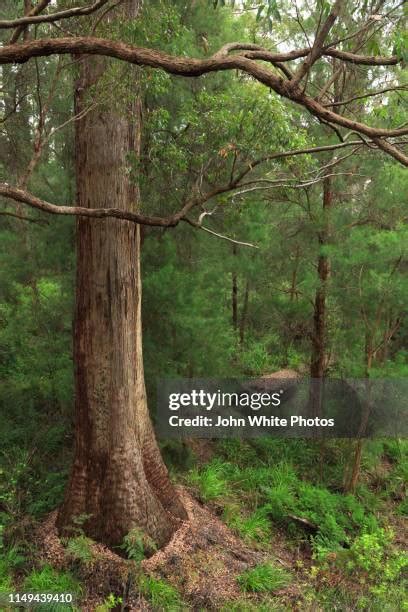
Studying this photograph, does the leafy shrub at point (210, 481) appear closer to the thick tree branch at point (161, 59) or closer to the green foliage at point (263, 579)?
the green foliage at point (263, 579)

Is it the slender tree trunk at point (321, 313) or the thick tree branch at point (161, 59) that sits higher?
the thick tree branch at point (161, 59)

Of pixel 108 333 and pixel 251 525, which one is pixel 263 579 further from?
pixel 108 333

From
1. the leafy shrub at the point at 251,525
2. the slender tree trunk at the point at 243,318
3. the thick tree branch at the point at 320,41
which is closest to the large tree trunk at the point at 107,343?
the leafy shrub at the point at 251,525

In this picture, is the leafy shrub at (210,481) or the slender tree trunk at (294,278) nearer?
the leafy shrub at (210,481)

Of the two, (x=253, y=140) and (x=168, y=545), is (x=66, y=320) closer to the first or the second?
(x=168, y=545)

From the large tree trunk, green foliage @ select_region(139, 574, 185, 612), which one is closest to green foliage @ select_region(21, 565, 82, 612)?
the large tree trunk

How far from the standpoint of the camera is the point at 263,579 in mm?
5094

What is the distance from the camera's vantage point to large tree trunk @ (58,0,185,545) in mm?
4590

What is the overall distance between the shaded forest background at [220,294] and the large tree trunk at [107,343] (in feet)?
0.85

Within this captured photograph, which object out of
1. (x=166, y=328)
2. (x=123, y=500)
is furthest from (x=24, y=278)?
(x=123, y=500)

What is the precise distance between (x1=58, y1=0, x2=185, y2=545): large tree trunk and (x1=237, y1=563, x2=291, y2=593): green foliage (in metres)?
0.92

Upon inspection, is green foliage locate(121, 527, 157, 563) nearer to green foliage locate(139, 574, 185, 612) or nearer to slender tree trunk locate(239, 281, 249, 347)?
green foliage locate(139, 574, 185, 612)

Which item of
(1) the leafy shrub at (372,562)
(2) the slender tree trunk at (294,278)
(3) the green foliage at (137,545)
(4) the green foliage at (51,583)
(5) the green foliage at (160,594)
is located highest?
(2) the slender tree trunk at (294,278)

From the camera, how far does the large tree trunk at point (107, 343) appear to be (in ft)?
15.1
